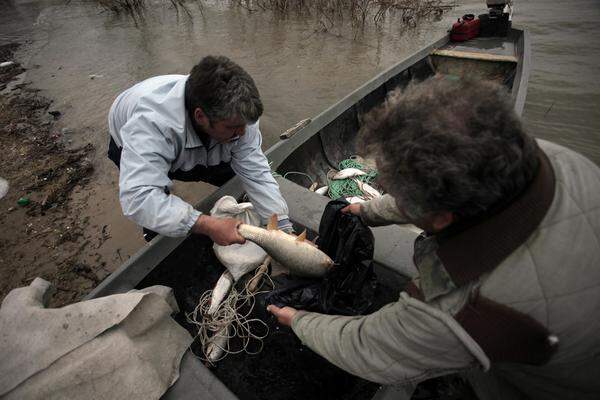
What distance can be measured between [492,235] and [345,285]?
1.24m

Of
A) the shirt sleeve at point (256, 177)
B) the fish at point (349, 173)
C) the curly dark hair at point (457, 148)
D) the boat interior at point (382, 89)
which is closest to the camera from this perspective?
the curly dark hair at point (457, 148)

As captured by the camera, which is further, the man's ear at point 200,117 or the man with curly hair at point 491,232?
the man's ear at point 200,117

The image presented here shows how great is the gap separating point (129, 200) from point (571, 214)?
2.24m

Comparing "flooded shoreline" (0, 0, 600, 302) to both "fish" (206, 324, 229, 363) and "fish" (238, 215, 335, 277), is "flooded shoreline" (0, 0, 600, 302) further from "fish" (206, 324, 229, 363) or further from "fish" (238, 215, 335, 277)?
"fish" (238, 215, 335, 277)

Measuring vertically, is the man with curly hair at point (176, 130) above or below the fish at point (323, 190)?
above

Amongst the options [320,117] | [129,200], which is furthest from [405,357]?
[320,117]

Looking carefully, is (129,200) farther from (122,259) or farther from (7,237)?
(7,237)

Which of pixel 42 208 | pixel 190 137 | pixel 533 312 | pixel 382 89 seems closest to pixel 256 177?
pixel 190 137

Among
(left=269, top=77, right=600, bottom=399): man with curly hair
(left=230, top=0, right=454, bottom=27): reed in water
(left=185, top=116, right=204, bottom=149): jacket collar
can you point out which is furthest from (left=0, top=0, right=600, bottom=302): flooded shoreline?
(left=269, top=77, right=600, bottom=399): man with curly hair

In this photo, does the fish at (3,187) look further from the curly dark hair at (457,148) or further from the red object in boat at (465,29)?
the red object in boat at (465,29)

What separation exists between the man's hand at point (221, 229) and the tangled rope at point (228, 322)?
15.4 inches

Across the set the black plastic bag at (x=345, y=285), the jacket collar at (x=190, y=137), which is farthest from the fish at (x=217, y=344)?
the jacket collar at (x=190, y=137)

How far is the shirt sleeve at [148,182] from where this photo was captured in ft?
6.93

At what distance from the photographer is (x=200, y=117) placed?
2.25 metres
